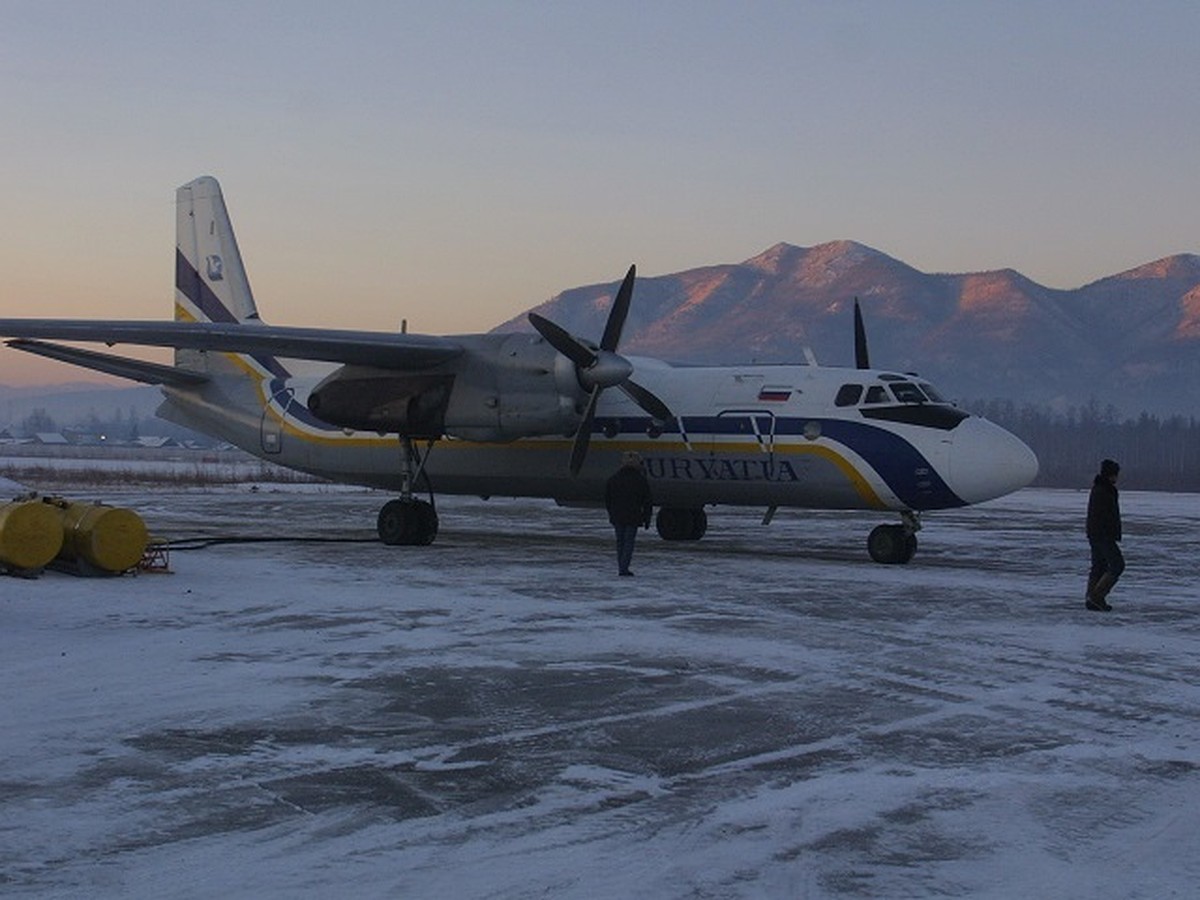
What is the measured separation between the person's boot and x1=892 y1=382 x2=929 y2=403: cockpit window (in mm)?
6300

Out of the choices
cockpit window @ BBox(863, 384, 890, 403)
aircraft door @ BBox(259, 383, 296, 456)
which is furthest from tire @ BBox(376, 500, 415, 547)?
cockpit window @ BBox(863, 384, 890, 403)

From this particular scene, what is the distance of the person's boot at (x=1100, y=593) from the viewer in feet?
53.2

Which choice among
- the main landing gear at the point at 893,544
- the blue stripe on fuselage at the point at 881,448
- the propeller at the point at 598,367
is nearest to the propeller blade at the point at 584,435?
the propeller at the point at 598,367

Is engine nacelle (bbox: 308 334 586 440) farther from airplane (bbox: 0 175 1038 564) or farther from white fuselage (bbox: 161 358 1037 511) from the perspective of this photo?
white fuselage (bbox: 161 358 1037 511)

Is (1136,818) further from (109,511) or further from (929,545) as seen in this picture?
(929,545)

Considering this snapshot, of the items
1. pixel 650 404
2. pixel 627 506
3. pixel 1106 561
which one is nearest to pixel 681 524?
pixel 650 404

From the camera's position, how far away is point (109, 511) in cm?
1742

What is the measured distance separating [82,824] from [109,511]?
36.9 feet

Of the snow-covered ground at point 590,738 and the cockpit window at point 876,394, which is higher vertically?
the cockpit window at point 876,394

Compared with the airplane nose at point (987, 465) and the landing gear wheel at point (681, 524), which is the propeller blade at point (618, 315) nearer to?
the landing gear wheel at point (681, 524)

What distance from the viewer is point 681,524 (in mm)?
26812

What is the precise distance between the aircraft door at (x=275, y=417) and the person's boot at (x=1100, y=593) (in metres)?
17.6

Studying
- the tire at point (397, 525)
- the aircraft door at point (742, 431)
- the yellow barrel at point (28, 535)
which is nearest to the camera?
the yellow barrel at point (28, 535)

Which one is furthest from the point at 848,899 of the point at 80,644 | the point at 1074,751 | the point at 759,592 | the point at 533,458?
the point at 533,458
